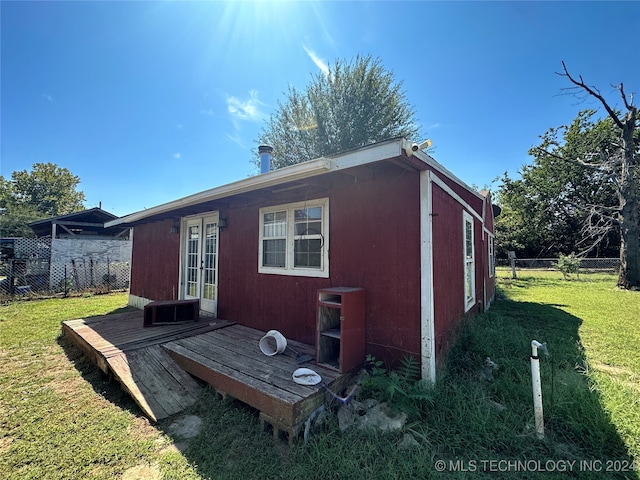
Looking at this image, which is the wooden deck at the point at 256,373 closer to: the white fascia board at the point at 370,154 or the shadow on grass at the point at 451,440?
the shadow on grass at the point at 451,440

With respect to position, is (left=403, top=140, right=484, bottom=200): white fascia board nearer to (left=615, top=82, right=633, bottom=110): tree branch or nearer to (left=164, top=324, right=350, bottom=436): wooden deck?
(left=164, top=324, right=350, bottom=436): wooden deck

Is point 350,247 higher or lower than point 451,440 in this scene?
higher

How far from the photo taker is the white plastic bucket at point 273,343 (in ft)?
10.6

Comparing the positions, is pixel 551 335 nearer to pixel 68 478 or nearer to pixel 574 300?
pixel 574 300

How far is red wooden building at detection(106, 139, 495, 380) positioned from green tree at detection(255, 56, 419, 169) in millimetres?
8197

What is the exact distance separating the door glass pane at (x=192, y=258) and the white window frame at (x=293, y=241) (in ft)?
6.98

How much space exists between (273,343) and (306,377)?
1010 mm

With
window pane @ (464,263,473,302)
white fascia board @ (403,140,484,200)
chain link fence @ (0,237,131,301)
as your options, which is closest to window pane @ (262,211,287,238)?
white fascia board @ (403,140,484,200)

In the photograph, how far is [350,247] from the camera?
328 centimetres

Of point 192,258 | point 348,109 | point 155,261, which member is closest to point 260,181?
point 192,258

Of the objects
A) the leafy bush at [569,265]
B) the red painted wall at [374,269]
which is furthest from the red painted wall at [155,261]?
the leafy bush at [569,265]

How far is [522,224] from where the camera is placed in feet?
69.6

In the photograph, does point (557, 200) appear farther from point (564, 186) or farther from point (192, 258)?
point (192, 258)

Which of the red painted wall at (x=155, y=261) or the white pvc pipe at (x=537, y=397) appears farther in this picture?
the red painted wall at (x=155, y=261)
